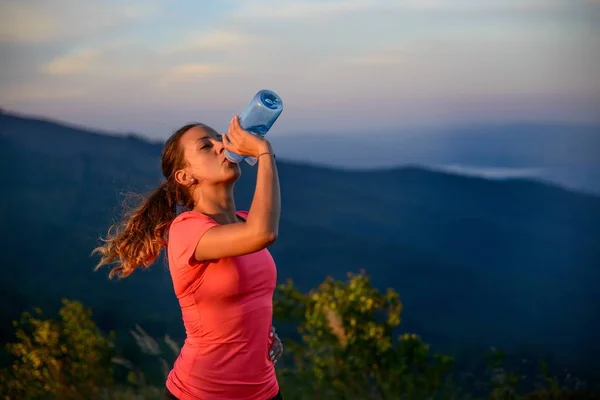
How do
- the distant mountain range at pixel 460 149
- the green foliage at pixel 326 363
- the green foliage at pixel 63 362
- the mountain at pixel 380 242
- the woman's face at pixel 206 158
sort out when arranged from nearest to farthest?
the woman's face at pixel 206 158 < the green foliage at pixel 326 363 < the green foliage at pixel 63 362 < the mountain at pixel 380 242 < the distant mountain range at pixel 460 149

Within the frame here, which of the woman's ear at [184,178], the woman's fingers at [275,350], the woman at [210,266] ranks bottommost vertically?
the woman's fingers at [275,350]

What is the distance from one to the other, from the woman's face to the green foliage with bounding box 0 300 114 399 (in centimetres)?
229

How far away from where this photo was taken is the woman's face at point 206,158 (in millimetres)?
2328

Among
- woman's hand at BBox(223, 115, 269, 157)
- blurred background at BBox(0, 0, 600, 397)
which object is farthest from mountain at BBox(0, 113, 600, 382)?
woman's hand at BBox(223, 115, 269, 157)

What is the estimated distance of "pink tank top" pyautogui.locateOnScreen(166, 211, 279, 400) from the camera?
223 cm

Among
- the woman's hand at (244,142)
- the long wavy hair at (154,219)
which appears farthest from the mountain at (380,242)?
the woman's hand at (244,142)

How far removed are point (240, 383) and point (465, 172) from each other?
139 inches

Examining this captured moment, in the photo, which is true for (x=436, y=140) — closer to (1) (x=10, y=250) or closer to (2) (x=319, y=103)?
(2) (x=319, y=103)

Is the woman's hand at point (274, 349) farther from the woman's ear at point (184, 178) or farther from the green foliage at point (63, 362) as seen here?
the green foliage at point (63, 362)

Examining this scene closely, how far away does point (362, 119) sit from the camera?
5.57m

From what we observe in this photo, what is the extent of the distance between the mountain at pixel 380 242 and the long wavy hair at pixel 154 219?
2541mm

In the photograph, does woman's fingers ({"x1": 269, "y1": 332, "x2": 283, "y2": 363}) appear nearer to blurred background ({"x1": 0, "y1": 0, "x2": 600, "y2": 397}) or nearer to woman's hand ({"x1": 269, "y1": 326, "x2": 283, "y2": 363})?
woman's hand ({"x1": 269, "y1": 326, "x2": 283, "y2": 363})

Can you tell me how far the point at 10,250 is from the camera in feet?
16.8

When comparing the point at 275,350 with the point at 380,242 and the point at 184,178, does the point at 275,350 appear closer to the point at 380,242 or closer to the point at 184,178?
the point at 184,178
